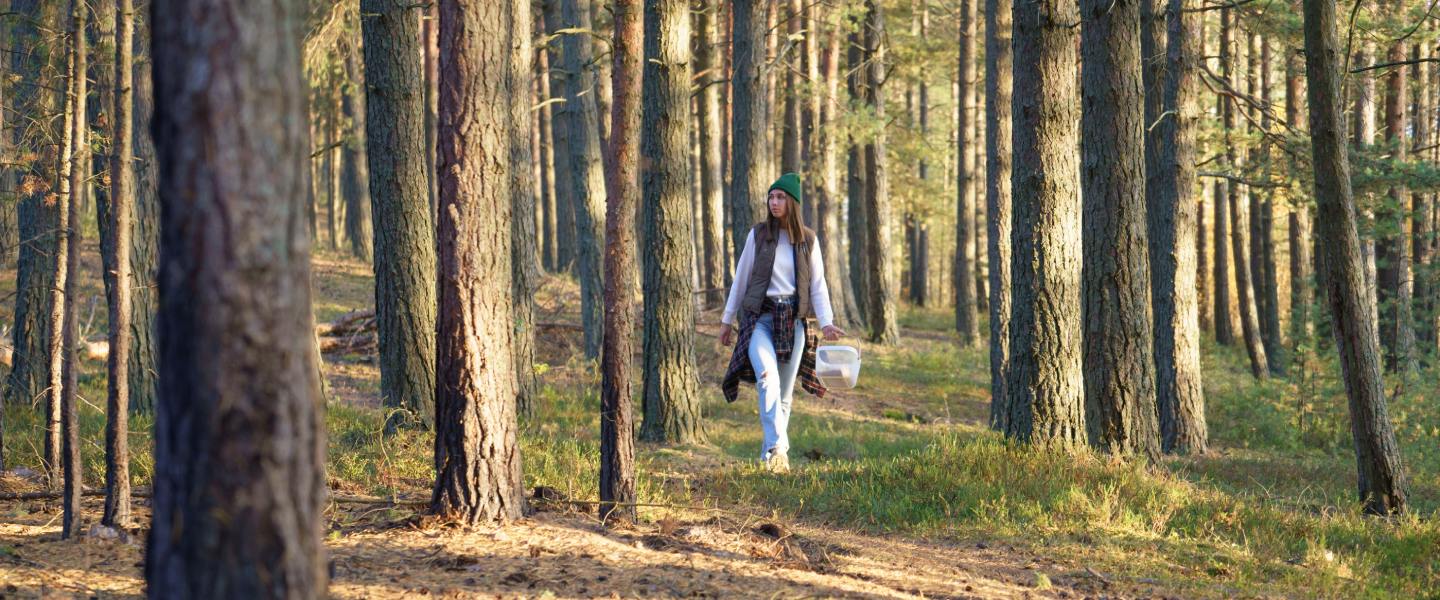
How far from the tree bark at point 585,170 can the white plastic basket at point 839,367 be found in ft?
20.9

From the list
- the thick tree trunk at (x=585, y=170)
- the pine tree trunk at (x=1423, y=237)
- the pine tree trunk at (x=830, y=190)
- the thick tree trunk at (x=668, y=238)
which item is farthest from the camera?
the pine tree trunk at (x=830, y=190)

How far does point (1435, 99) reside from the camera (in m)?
24.1

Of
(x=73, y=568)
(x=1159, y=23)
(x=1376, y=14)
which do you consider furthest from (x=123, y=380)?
(x=1376, y=14)

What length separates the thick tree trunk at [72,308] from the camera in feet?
17.9

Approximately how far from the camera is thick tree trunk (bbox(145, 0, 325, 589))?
2473mm

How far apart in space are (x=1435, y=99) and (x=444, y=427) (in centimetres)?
2573

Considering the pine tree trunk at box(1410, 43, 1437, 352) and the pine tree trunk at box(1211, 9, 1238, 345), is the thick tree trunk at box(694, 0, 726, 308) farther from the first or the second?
the pine tree trunk at box(1410, 43, 1437, 352)

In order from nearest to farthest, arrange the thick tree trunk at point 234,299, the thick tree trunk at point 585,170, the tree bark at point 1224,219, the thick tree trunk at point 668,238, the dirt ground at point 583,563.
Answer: the thick tree trunk at point 234,299 → the dirt ground at point 583,563 → the thick tree trunk at point 668,238 → the thick tree trunk at point 585,170 → the tree bark at point 1224,219

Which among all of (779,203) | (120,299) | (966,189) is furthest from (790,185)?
(966,189)

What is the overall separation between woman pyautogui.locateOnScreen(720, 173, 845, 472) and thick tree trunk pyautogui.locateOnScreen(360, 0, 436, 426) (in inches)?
97.9

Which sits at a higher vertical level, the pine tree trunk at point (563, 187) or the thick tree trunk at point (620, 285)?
the pine tree trunk at point (563, 187)

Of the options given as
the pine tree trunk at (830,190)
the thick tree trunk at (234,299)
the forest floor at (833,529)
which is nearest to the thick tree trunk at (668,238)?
the forest floor at (833,529)

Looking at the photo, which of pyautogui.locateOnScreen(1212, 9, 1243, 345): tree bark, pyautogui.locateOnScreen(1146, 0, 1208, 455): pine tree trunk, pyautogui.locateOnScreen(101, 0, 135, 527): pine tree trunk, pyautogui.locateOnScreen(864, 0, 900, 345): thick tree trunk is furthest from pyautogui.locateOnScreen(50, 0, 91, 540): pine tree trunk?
pyautogui.locateOnScreen(1212, 9, 1243, 345): tree bark

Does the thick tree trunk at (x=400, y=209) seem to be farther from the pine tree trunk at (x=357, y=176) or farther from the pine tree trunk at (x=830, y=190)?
the pine tree trunk at (x=357, y=176)
